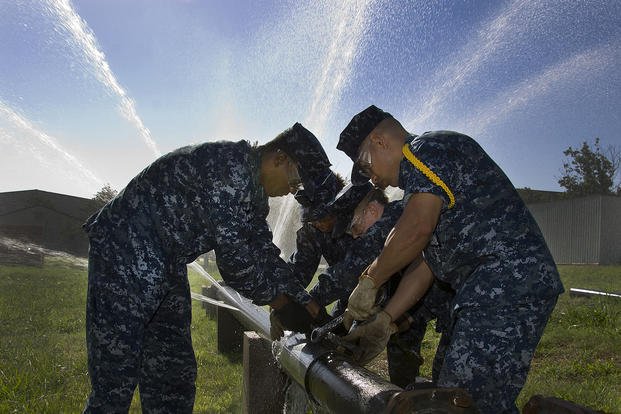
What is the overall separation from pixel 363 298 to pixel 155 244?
3.87 ft

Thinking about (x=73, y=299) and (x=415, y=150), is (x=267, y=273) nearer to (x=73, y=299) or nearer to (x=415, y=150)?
(x=415, y=150)

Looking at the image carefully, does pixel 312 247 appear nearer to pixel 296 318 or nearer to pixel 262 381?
pixel 262 381

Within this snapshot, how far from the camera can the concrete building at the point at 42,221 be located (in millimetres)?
27031

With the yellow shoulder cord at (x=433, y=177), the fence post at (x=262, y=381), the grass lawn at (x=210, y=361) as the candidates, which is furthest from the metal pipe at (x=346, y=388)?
the grass lawn at (x=210, y=361)

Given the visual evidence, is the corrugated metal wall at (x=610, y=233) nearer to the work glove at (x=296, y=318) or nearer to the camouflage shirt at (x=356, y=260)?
the camouflage shirt at (x=356, y=260)

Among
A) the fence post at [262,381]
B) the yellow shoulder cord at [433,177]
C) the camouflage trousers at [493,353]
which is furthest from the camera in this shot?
the fence post at [262,381]

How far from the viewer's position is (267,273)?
3.21m

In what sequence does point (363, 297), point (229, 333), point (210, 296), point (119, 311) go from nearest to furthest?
point (363, 297) < point (119, 311) < point (229, 333) < point (210, 296)

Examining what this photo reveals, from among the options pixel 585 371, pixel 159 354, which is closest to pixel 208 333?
pixel 159 354

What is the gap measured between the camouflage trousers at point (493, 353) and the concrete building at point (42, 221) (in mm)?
27897

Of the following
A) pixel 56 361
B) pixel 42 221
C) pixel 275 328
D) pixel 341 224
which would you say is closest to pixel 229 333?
pixel 56 361

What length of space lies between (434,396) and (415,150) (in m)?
1.15

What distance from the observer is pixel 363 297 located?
8.63 feet

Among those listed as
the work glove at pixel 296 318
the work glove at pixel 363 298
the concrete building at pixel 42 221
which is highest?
the concrete building at pixel 42 221
